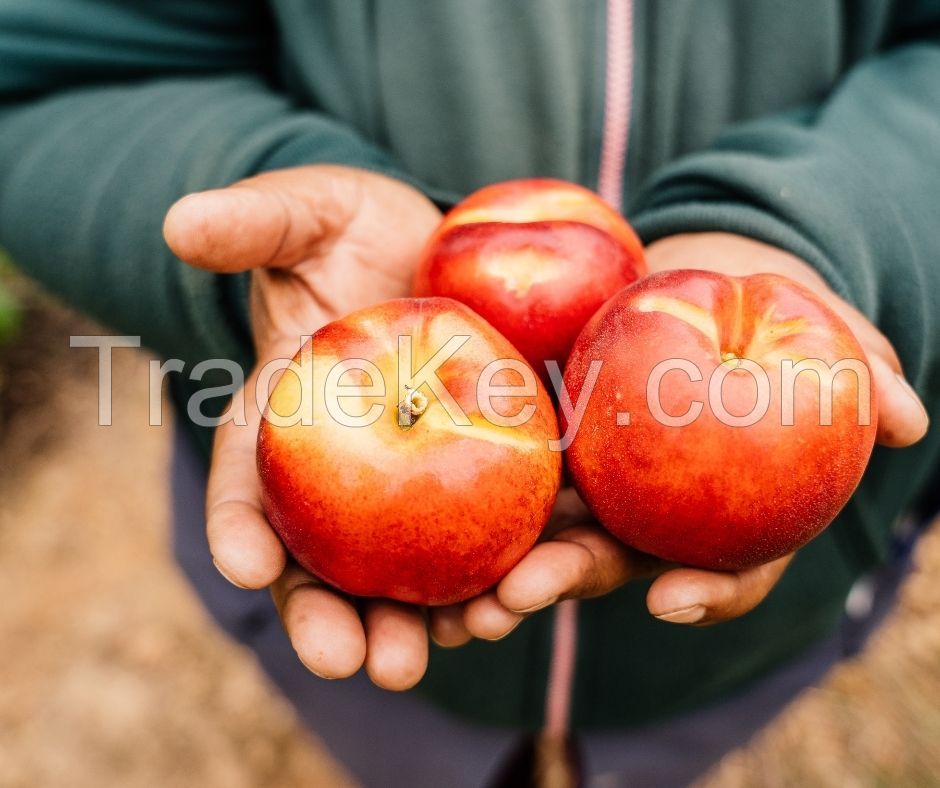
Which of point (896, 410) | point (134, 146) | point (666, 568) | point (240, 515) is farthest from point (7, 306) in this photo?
point (896, 410)

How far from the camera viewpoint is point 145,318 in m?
1.19

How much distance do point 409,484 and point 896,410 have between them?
0.54 meters

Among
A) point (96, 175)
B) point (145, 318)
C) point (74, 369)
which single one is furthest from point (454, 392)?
point (74, 369)

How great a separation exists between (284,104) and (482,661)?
3.17 feet

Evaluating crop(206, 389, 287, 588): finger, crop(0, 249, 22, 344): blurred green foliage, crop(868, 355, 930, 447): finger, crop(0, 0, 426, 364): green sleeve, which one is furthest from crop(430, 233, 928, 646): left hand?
crop(0, 249, 22, 344): blurred green foliage

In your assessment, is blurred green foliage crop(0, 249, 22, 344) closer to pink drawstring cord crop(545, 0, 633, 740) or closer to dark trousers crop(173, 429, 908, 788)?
dark trousers crop(173, 429, 908, 788)

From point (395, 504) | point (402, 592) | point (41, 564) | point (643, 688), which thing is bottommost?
point (41, 564)

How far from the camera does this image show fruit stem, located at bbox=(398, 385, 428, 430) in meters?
0.80

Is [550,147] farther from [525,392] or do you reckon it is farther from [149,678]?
[149,678]

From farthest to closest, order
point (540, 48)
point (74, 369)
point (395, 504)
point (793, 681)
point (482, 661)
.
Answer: point (74, 369), point (793, 681), point (482, 661), point (540, 48), point (395, 504)

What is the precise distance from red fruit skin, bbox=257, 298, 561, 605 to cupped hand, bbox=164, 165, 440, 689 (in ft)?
0.12

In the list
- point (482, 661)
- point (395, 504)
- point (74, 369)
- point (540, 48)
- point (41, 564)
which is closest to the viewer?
point (395, 504)

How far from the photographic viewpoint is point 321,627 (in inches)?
31.0

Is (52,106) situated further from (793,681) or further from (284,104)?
(793,681)
